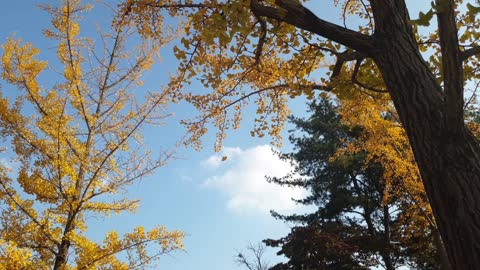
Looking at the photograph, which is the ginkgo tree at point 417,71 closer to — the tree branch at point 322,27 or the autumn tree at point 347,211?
the tree branch at point 322,27

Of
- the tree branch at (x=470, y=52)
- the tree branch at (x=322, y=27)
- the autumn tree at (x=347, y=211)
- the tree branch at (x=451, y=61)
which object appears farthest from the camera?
the autumn tree at (x=347, y=211)

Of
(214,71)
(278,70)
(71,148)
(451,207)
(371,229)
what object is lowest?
(451,207)

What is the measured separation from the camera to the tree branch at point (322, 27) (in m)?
2.60

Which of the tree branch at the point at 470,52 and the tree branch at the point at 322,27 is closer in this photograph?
the tree branch at the point at 470,52

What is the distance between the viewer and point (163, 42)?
8.21 meters

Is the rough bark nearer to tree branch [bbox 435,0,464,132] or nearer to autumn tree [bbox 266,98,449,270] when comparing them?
tree branch [bbox 435,0,464,132]

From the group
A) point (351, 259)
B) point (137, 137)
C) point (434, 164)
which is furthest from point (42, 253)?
point (351, 259)

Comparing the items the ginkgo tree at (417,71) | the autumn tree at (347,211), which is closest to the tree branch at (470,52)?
the ginkgo tree at (417,71)

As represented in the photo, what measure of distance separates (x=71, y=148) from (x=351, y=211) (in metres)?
14.9

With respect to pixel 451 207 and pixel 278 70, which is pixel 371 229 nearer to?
pixel 278 70

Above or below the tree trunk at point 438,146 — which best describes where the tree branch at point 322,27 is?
above

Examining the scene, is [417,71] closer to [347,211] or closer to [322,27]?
[322,27]

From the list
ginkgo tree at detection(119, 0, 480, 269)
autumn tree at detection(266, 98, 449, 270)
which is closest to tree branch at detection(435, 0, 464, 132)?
ginkgo tree at detection(119, 0, 480, 269)

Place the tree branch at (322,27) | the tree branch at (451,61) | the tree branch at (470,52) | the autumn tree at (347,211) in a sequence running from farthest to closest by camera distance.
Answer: the autumn tree at (347,211) → the tree branch at (322,27) → the tree branch at (470,52) → the tree branch at (451,61)
